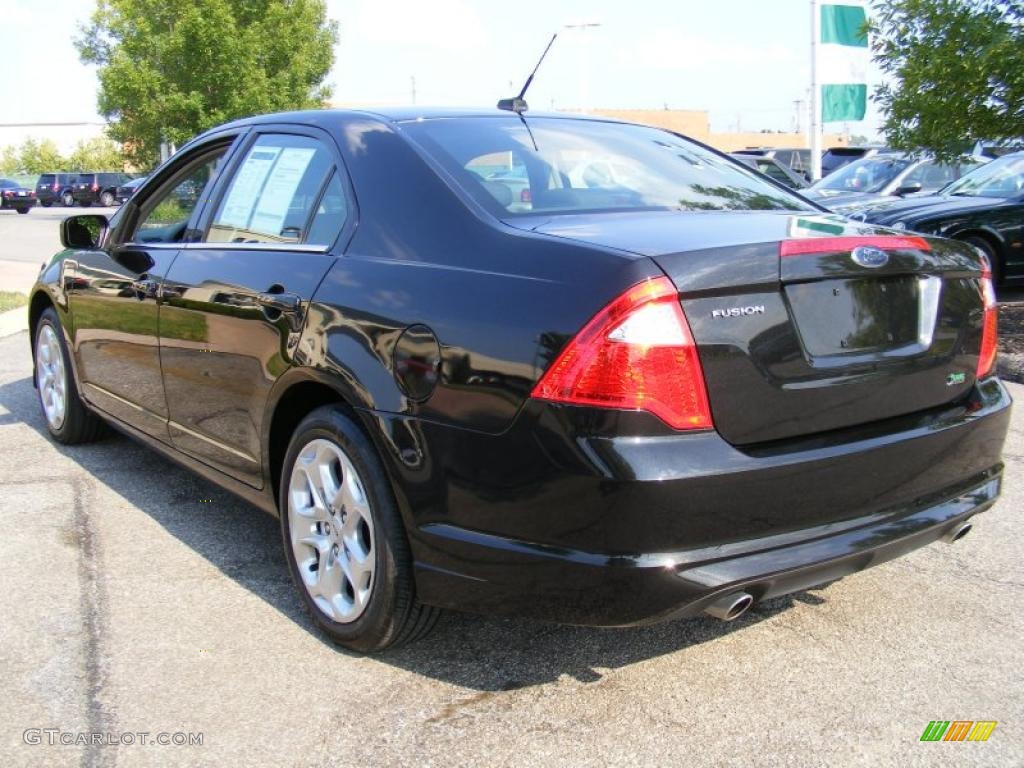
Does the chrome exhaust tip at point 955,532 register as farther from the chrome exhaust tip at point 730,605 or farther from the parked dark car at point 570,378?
the chrome exhaust tip at point 730,605

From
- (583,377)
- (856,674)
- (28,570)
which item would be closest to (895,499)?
(856,674)

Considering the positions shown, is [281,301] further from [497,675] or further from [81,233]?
[81,233]

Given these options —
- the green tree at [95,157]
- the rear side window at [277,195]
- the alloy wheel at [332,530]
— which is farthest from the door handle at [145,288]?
the green tree at [95,157]

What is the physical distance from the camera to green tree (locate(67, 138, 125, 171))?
2576 inches

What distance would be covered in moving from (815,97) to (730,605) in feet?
54.9

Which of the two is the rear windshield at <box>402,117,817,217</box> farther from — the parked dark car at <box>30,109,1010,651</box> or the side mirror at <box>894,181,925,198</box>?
the side mirror at <box>894,181,925,198</box>

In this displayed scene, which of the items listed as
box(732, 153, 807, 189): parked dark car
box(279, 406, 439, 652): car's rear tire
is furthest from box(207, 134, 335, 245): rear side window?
box(732, 153, 807, 189): parked dark car

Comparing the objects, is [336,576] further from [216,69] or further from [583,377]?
[216,69]

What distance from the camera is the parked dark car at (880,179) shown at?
40.8 feet

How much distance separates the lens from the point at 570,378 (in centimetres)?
247

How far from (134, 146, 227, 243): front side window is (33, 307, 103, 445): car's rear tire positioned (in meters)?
1.09

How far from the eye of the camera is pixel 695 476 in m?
2.46

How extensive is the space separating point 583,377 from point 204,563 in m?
2.17

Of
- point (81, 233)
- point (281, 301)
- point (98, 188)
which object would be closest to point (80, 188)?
point (98, 188)
